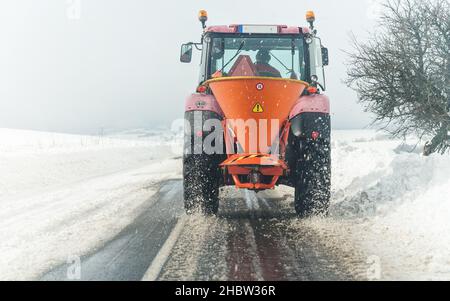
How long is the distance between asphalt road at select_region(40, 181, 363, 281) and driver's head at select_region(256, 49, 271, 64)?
255cm

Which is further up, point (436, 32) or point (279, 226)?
point (436, 32)

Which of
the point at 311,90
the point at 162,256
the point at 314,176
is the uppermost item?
the point at 311,90

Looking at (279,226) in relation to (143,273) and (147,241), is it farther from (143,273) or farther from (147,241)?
(143,273)

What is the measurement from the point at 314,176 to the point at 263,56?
2262 millimetres

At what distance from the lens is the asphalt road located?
419 centimetres

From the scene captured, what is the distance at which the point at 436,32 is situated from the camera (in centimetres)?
1305

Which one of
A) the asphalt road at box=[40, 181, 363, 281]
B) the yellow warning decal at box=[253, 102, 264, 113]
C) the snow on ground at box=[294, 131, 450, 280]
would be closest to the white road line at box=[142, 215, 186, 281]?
the asphalt road at box=[40, 181, 363, 281]

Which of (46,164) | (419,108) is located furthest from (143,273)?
(46,164)

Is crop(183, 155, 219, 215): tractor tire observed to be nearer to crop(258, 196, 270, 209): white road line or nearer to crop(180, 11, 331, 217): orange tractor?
crop(180, 11, 331, 217): orange tractor

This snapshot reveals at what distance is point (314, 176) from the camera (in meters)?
6.65

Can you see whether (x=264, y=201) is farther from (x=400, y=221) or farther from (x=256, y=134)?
(x=400, y=221)

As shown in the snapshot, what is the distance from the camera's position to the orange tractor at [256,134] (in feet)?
21.1

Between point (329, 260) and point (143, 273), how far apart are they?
187 cm

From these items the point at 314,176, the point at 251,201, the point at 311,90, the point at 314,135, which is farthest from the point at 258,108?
the point at 251,201
